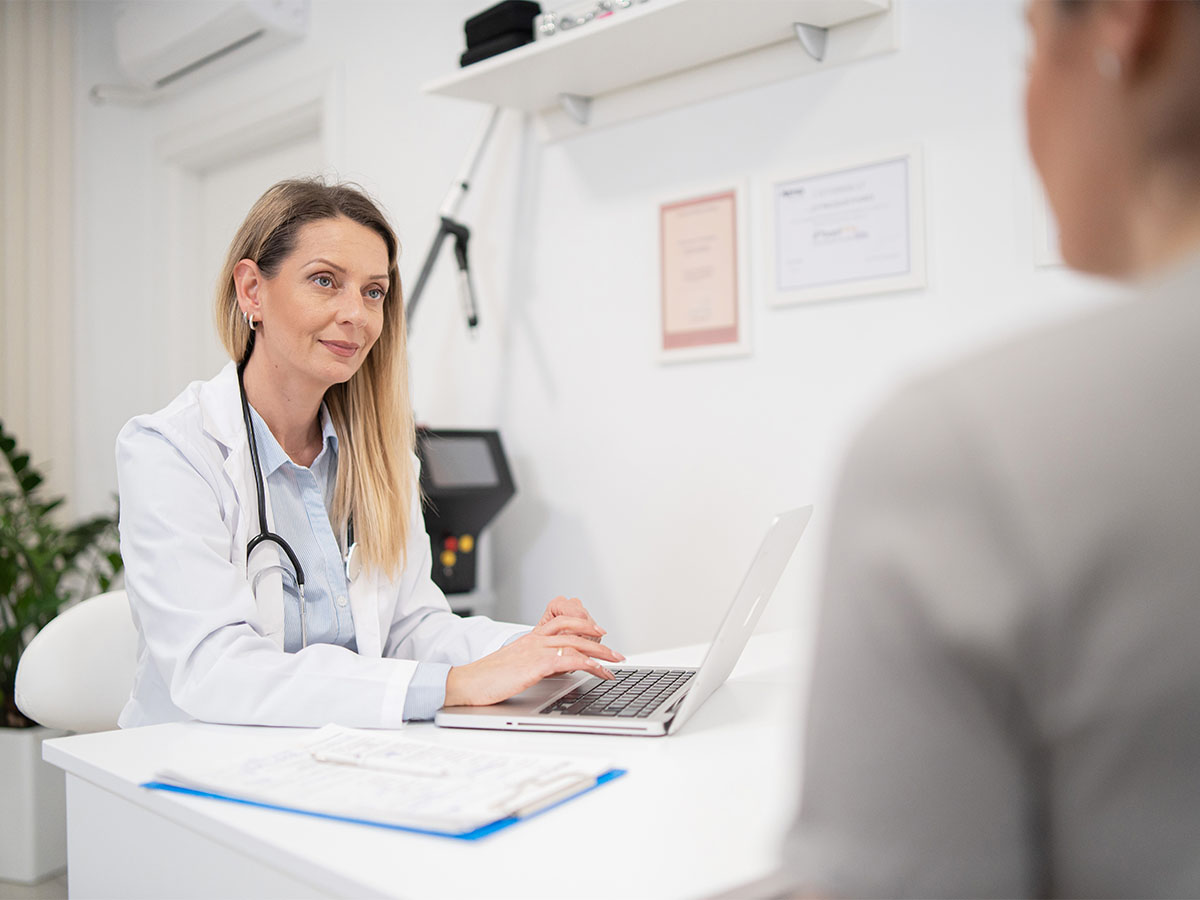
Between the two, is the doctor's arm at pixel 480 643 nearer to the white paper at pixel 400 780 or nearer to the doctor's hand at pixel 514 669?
the doctor's hand at pixel 514 669

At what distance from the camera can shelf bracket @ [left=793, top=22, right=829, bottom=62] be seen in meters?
1.95

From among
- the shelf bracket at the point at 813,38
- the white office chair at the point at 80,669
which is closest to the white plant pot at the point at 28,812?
the white office chair at the point at 80,669

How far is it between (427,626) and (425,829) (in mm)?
810

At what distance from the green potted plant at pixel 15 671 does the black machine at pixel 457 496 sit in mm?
987

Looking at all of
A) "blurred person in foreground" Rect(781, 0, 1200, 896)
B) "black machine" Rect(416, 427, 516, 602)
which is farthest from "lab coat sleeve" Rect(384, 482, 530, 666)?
"blurred person in foreground" Rect(781, 0, 1200, 896)

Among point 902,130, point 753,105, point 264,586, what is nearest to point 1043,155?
point 264,586

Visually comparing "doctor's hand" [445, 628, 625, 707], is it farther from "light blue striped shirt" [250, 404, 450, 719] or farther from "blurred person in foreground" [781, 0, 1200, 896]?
"blurred person in foreground" [781, 0, 1200, 896]

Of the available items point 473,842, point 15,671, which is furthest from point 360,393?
point 15,671

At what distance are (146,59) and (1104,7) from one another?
12.1 ft

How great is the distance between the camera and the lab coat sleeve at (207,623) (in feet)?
3.76

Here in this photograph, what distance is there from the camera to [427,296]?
2.84 metres

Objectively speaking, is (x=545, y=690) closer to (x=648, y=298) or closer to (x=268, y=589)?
(x=268, y=589)

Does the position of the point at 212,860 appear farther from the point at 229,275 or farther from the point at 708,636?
the point at 708,636

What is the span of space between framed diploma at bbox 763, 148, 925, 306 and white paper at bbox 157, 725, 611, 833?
50.6 inches
